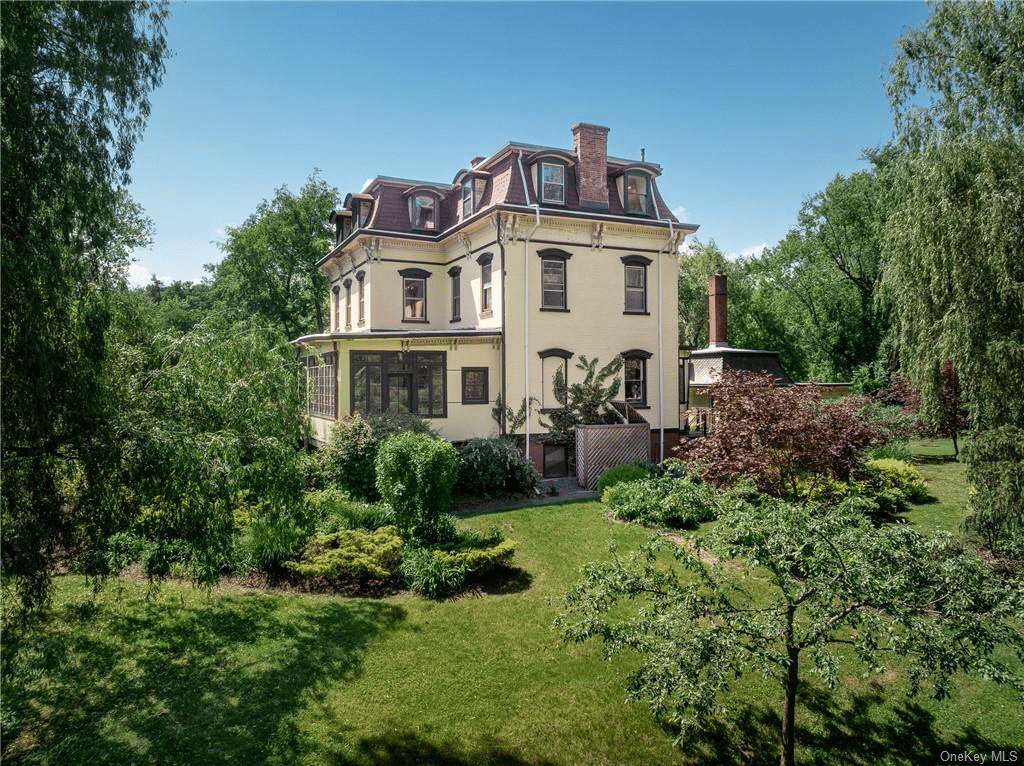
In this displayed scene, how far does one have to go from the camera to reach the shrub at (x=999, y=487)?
1027 centimetres

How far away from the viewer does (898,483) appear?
15430 mm

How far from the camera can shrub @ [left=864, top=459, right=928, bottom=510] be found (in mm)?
14773

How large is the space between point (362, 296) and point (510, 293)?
7436 millimetres

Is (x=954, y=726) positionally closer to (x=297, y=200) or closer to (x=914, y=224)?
(x=914, y=224)

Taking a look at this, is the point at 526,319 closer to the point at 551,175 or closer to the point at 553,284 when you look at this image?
the point at 553,284

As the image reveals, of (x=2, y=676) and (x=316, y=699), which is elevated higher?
(x=2, y=676)

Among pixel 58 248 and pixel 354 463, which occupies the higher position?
pixel 58 248

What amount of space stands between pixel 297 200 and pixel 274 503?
105ft

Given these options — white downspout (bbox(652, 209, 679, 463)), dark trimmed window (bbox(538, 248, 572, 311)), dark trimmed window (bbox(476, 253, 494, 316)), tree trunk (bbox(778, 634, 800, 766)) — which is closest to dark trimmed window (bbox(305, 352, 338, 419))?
dark trimmed window (bbox(476, 253, 494, 316))

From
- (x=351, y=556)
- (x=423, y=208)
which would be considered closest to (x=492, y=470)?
(x=351, y=556)

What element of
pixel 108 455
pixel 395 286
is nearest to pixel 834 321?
pixel 395 286

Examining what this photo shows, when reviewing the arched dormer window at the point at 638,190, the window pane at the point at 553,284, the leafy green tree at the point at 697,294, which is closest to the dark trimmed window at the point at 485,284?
the window pane at the point at 553,284

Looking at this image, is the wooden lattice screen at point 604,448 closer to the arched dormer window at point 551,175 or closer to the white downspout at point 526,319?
the white downspout at point 526,319

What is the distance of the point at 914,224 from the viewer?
12.2 metres
